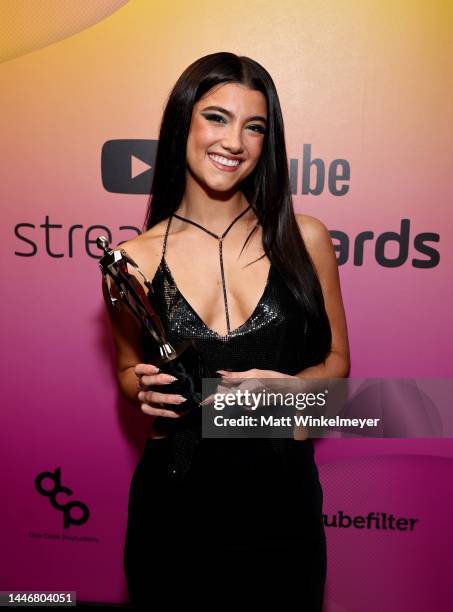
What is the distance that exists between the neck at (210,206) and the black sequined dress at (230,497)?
0.66ft

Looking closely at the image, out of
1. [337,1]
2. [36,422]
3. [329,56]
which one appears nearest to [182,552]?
[36,422]

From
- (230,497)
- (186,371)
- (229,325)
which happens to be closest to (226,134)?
(229,325)

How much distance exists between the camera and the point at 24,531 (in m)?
2.20

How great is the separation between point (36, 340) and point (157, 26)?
1132 mm

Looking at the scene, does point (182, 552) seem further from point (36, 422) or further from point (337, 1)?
point (337, 1)

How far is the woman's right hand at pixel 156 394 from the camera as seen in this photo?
3.78ft

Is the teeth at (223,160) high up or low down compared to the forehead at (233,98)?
down

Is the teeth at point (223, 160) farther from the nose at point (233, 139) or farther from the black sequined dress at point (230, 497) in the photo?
the black sequined dress at point (230, 497)

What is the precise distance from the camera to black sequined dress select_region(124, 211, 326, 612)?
4.33ft

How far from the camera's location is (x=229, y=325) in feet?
4.48

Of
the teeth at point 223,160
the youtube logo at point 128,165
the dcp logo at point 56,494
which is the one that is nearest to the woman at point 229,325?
the teeth at point 223,160

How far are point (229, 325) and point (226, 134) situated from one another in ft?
1.46

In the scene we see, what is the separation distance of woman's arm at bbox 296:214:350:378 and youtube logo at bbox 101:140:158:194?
2.01ft

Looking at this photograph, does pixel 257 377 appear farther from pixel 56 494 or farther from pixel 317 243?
pixel 56 494
